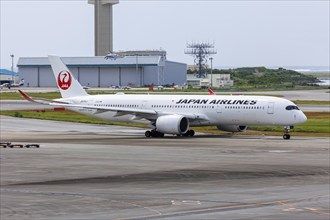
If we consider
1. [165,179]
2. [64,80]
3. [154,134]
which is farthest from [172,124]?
[165,179]

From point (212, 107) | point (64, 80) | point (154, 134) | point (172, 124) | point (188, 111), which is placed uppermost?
point (64, 80)

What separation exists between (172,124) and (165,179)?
26.2 meters

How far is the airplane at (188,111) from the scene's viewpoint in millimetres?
57750

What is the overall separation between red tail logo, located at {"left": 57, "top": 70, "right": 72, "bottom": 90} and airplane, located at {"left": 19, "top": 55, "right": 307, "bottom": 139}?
5.52ft

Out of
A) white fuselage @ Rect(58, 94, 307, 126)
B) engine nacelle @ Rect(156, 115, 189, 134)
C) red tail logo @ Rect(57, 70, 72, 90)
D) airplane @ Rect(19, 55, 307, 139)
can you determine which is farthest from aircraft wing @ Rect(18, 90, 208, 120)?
red tail logo @ Rect(57, 70, 72, 90)

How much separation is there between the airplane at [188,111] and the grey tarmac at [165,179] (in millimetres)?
2453

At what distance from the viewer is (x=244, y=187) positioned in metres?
30.6

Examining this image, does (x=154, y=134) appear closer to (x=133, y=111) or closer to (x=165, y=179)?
(x=133, y=111)

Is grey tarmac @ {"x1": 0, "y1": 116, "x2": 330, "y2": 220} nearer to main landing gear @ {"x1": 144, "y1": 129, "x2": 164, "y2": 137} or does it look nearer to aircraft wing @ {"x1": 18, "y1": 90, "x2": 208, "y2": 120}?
main landing gear @ {"x1": 144, "y1": 129, "x2": 164, "y2": 137}

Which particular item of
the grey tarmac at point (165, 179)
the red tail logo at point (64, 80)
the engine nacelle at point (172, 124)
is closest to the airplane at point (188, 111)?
the engine nacelle at point (172, 124)

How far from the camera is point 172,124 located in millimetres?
59062

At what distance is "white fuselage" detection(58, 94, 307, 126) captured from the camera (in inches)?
2267

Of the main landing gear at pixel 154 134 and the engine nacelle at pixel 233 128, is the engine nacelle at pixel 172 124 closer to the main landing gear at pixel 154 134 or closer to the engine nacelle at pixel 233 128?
the main landing gear at pixel 154 134

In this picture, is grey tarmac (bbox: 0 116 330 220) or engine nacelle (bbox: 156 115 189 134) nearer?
grey tarmac (bbox: 0 116 330 220)
